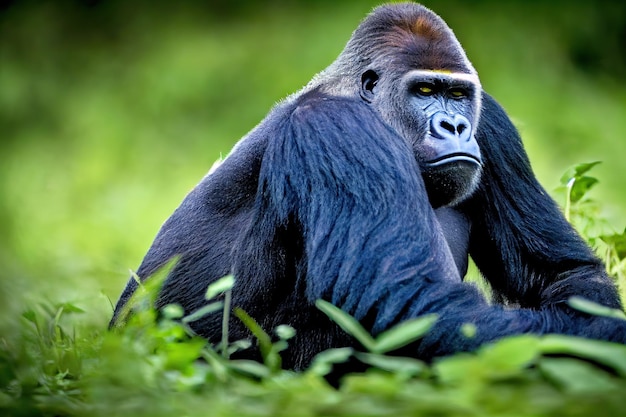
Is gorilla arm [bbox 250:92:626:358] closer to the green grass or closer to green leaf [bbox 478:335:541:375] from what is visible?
green leaf [bbox 478:335:541:375]

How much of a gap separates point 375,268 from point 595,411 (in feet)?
3.78

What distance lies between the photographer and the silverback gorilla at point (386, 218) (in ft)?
8.25

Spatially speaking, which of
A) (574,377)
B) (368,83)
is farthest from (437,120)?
(574,377)

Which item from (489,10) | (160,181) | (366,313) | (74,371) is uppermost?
(489,10)

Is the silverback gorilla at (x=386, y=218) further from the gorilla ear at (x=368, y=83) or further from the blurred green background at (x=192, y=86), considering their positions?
the blurred green background at (x=192, y=86)

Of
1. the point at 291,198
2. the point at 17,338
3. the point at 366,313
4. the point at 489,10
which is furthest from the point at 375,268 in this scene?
the point at 489,10

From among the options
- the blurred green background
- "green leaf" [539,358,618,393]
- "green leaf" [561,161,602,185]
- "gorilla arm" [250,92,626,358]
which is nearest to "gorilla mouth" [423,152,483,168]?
"gorilla arm" [250,92,626,358]

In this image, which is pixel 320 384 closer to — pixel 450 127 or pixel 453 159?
pixel 453 159

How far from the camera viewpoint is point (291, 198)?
2750 mm

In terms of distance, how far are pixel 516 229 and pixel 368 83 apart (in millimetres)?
766

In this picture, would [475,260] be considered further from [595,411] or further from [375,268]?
[595,411]

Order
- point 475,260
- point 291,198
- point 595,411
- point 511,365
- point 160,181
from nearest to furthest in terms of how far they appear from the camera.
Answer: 1. point 595,411
2. point 511,365
3. point 291,198
4. point 475,260
5. point 160,181

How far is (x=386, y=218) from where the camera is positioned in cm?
257

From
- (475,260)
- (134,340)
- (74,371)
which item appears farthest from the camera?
(475,260)
